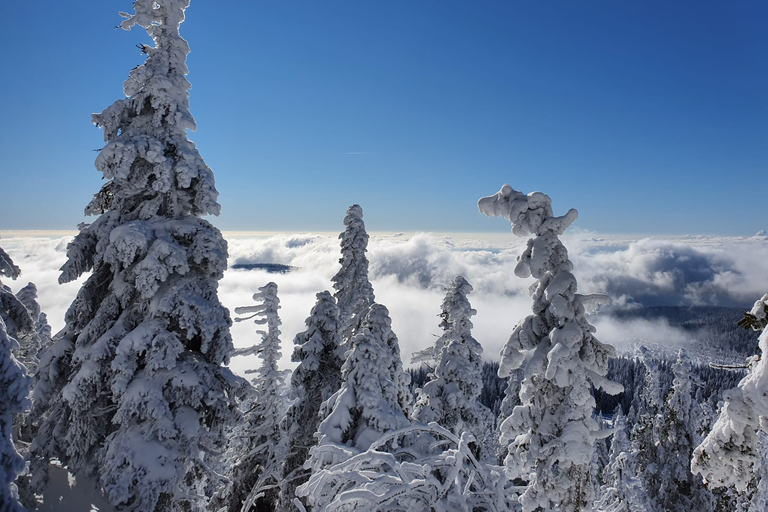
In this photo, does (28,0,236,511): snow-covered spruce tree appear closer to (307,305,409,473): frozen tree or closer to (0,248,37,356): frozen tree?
(0,248,37,356): frozen tree

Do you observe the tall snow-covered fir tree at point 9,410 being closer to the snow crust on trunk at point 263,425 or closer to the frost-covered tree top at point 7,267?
the frost-covered tree top at point 7,267

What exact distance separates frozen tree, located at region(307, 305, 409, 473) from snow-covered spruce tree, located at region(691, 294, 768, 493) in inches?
263

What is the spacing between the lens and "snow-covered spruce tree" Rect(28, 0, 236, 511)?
33.3ft

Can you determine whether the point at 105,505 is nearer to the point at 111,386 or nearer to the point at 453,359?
the point at 111,386

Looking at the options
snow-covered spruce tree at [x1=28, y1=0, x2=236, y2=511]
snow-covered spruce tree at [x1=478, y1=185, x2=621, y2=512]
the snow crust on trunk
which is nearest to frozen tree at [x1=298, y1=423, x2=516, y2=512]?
snow-covered spruce tree at [x1=478, y1=185, x2=621, y2=512]

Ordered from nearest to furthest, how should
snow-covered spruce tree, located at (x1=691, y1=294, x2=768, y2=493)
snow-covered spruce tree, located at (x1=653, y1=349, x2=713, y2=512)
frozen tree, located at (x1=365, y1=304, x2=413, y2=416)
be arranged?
snow-covered spruce tree, located at (x1=691, y1=294, x2=768, y2=493) < frozen tree, located at (x1=365, y1=304, x2=413, y2=416) < snow-covered spruce tree, located at (x1=653, y1=349, x2=713, y2=512)

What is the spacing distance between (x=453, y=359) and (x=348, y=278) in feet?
27.5

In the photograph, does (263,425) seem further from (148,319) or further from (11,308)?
(11,308)

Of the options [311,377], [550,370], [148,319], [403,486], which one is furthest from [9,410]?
[550,370]

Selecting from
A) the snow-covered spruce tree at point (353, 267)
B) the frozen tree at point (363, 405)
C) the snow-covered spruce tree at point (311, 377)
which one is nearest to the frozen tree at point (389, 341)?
the snow-covered spruce tree at point (311, 377)

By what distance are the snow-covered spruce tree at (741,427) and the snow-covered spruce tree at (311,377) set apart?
12315mm

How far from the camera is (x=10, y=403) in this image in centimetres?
830

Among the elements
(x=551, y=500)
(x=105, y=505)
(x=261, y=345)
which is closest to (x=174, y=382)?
(x=105, y=505)

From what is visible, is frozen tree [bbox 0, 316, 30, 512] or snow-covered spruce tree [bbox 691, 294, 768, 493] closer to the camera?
snow-covered spruce tree [bbox 691, 294, 768, 493]
